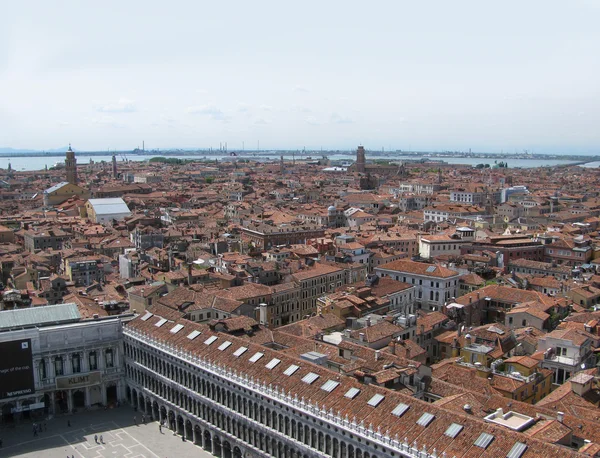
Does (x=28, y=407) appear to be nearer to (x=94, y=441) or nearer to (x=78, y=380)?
(x=78, y=380)

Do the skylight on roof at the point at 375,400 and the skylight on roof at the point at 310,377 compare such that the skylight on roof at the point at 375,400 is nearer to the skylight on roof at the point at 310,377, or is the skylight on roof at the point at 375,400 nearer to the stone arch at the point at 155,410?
the skylight on roof at the point at 310,377

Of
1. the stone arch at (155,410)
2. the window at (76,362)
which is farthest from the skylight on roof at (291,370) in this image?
the window at (76,362)

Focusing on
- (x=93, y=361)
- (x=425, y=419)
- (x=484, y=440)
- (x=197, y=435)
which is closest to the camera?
(x=484, y=440)

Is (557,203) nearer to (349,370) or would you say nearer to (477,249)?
(477,249)

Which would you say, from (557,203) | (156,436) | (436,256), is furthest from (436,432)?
(557,203)

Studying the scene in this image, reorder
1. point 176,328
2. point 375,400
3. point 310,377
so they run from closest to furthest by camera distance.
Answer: point 375,400 → point 310,377 → point 176,328

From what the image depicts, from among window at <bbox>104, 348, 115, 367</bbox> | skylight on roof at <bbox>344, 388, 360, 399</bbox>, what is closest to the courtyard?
window at <bbox>104, 348, 115, 367</bbox>

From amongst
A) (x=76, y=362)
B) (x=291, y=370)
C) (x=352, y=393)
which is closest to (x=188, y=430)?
(x=76, y=362)
